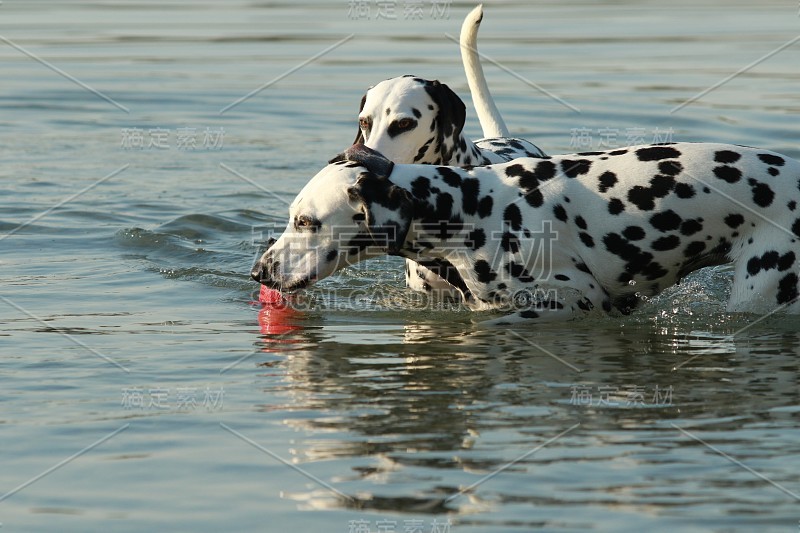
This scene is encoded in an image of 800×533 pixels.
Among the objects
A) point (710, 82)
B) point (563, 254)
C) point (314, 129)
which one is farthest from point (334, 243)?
point (710, 82)

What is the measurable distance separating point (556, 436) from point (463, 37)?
5043mm

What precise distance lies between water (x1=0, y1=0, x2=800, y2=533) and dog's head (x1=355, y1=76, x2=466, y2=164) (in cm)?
106

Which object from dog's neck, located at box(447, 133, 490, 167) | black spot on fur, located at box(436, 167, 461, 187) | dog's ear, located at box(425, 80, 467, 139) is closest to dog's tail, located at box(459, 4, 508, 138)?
dog's ear, located at box(425, 80, 467, 139)

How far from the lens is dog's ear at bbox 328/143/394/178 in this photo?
309 inches

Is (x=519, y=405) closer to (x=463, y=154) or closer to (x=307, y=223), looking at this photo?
(x=307, y=223)

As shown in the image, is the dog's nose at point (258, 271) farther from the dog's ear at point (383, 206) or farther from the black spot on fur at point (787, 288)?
the black spot on fur at point (787, 288)

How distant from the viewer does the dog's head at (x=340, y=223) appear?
769 centimetres

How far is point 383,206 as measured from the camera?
303 inches

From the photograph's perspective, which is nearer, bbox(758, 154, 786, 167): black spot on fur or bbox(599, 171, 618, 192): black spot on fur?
bbox(758, 154, 786, 167): black spot on fur

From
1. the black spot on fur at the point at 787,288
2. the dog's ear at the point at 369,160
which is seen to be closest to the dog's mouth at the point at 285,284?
the dog's ear at the point at 369,160

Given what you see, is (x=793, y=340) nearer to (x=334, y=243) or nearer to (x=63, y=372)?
(x=334, y=243)

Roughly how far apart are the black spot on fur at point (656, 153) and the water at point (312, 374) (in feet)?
3.55

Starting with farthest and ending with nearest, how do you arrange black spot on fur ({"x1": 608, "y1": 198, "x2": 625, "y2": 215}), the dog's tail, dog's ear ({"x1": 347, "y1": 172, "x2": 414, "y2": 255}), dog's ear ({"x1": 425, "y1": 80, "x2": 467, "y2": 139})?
the dog's tail → dog's ear ({"x1": 425, "y1": 80, "x2": 467, "y2": 139}) → black spot on fur ({"x1": 608, "y1": 198, "x2": 625, "y2": 215}) → dog's ear ({"x1": 347, "y1": 172, "x2": 414, "y2": 255})

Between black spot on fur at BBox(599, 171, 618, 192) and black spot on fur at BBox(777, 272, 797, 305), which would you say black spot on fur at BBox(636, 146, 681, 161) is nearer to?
black spot on fur at BBox(599, 171, 618, 192)
